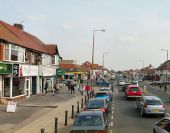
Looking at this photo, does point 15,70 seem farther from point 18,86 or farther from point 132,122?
point 132,122

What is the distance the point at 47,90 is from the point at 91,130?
38.2 metres

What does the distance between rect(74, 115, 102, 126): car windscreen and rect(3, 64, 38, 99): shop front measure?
20.1m

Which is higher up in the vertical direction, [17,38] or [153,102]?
[17,38]

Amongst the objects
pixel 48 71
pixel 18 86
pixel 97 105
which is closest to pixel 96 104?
pixel 97 105

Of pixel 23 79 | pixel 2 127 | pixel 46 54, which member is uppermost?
pixel 46 54

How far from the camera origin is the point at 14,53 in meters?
37.1

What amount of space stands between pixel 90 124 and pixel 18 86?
24.8m

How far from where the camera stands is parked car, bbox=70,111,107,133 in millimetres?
15109

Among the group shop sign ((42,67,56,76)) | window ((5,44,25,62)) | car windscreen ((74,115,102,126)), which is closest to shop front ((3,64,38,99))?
window ((5,44,25,62))

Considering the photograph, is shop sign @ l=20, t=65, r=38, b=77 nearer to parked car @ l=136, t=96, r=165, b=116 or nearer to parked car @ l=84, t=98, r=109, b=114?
parked car @ l=84, t=98, r=109, b=114

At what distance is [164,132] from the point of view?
44.2 feet

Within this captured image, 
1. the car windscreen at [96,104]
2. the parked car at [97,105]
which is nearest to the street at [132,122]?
the parked car at [97,105]

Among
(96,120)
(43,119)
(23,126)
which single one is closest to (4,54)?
(43,119)

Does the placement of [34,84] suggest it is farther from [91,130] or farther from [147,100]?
[91,130]
